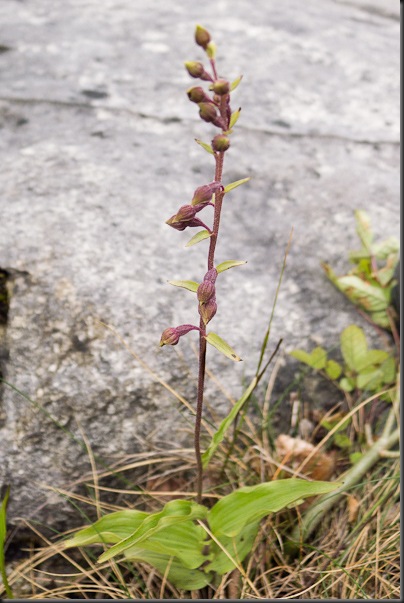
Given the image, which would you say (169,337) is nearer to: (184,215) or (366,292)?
(184,215)

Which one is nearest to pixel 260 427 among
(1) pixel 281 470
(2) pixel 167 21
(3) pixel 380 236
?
(1) pixel 281 470

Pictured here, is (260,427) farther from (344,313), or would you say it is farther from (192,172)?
(192,172)

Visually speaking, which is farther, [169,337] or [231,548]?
[231,548]

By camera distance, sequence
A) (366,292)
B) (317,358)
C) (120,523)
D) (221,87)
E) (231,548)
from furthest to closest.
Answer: (366,292) < (317,358) < (231,548) < (120,523) < (221,87)

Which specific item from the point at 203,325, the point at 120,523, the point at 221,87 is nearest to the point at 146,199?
the point at 203,325

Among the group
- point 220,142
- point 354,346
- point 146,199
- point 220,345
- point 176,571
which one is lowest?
point 176,571

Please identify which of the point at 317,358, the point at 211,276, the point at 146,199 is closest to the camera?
the point at 211,276

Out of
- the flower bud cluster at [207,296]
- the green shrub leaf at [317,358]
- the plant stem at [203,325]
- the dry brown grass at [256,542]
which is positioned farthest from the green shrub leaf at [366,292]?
the flower bud cluster at [207,296]
